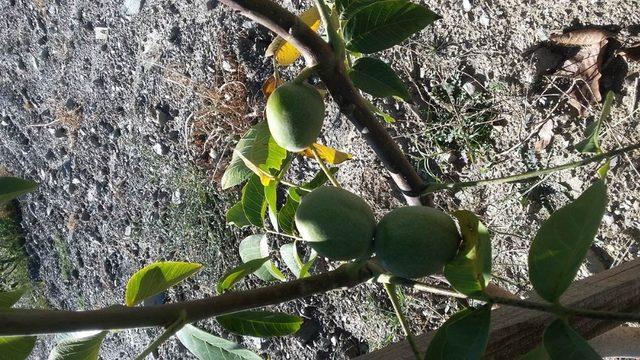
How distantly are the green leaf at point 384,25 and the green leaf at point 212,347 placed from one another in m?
0.46

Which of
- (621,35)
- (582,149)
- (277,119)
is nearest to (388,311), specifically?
(621,35)

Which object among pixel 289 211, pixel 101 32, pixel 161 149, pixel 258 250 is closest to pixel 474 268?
pixel 289 211

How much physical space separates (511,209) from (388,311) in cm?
58

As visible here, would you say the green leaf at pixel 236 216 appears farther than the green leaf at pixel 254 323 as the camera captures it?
Yes

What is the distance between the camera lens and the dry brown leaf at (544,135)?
1.94m

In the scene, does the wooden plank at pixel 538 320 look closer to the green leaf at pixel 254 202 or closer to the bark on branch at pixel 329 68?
the bark on branch at pixel 329 68

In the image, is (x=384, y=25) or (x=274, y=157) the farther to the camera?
(x=274, y=157)

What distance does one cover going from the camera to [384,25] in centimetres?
99

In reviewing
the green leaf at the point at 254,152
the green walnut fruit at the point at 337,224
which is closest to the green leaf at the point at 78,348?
the green walnut fruit at the point at 337,224

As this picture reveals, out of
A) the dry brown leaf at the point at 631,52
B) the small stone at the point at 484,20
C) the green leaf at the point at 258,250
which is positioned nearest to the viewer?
the green leaf at the point at 258,250

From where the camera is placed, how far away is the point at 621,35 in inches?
70.6

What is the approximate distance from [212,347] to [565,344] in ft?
1.74

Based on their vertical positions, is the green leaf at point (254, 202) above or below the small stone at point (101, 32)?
below

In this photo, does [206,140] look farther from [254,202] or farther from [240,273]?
[240,273]
